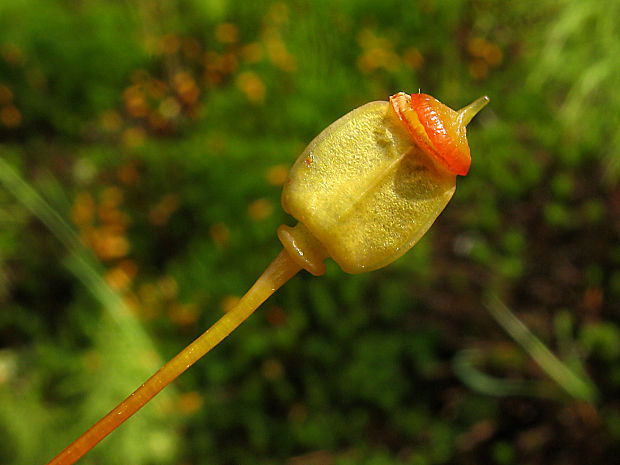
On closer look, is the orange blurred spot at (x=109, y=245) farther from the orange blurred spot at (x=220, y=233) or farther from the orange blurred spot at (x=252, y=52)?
the orange blurred spot at (x=252, y=52)

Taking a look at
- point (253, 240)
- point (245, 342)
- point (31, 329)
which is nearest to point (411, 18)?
point (253, 240)

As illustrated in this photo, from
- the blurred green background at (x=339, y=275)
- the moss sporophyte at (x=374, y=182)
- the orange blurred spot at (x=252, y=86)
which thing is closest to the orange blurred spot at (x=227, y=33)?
the blurred green background at (x=339, y=275)

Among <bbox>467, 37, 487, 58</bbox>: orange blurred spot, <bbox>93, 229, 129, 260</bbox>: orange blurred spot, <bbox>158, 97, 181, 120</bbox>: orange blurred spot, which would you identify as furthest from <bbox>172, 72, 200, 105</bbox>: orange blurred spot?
<bbox>467, 37, 487, 58</bbox>: orange blurred spot

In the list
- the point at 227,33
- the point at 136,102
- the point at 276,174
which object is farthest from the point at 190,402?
the point at 227,33

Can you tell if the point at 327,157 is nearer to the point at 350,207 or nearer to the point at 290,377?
the point at 350,207

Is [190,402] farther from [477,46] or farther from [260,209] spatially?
[477,46]

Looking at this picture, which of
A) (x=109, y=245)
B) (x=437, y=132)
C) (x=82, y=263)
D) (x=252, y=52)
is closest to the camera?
(x=437, y=132)
